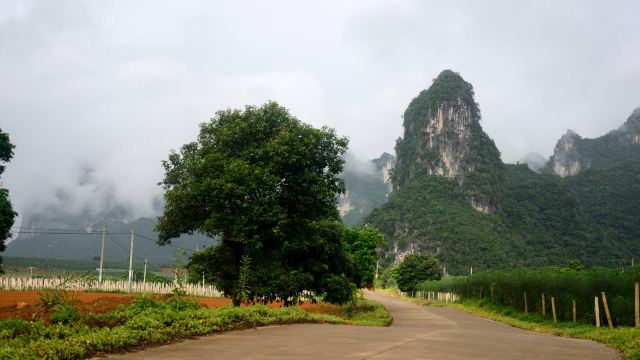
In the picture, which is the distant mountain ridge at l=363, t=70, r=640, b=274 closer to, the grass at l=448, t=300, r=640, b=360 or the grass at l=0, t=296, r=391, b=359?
the grass at l=448, t=300, r=640, b=360

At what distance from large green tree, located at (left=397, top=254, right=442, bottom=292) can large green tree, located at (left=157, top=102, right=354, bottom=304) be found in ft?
208

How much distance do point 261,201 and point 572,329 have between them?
13703 millimetres

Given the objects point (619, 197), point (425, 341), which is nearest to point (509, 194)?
Result: point (619, 197)

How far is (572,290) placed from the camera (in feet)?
80.6

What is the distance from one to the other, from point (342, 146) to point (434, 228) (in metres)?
116

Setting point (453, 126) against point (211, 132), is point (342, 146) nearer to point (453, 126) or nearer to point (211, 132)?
point (211, 132)

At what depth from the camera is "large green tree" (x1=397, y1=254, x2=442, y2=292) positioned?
8531 cm

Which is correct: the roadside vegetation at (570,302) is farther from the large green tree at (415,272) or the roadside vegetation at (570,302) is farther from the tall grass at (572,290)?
the large green tree at (415,272)

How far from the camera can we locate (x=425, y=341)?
10883mm

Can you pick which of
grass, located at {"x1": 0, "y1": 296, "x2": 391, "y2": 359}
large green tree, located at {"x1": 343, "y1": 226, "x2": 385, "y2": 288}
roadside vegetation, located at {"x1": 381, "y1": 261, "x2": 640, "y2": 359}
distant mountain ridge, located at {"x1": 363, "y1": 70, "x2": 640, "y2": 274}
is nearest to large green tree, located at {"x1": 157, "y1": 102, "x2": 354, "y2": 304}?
grass, located at {"x1": 0, "y1": 296, "x2": 391, "y2": 359}

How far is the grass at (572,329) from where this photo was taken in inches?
491

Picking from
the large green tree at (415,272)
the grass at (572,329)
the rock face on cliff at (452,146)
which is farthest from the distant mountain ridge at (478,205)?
the grass at (572,329)

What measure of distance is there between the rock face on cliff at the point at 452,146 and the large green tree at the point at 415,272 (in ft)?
235

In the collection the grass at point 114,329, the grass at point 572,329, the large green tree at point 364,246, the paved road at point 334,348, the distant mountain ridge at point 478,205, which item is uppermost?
the distant mountain ridge at point 478,205
